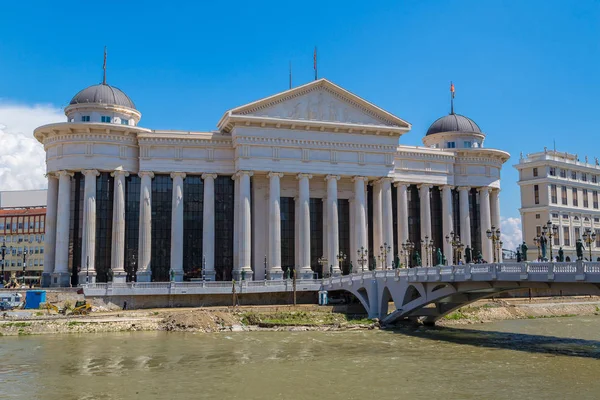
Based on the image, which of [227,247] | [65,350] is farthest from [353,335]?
[227,247]

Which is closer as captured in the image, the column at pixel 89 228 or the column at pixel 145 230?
the column at pixel 89 228

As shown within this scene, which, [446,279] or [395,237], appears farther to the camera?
[395,237]

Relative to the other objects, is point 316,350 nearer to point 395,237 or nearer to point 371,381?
point 371,381

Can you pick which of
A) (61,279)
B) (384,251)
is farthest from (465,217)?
(61,279)

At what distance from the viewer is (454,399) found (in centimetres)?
3069

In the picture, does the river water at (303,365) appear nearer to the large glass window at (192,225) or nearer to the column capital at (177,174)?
the large glass window at (192,225)

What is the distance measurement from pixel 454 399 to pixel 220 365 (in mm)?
15152

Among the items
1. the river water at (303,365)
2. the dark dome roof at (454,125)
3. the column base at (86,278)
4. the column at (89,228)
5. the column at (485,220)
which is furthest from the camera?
the dark dome roof at (454,125)

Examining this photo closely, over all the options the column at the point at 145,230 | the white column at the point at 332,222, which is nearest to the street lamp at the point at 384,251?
the white column at the point at 332,222

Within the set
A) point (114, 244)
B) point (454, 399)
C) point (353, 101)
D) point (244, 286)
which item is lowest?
point (454, 399)

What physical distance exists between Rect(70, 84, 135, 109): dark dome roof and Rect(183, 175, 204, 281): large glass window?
12.9m

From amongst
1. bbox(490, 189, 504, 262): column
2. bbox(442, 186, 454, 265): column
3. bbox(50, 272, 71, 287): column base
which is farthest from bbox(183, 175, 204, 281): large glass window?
bbox(490, 189, 504, 262): column

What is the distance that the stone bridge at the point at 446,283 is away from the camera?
40562 millimetres

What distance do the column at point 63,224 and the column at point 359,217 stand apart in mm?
34340
